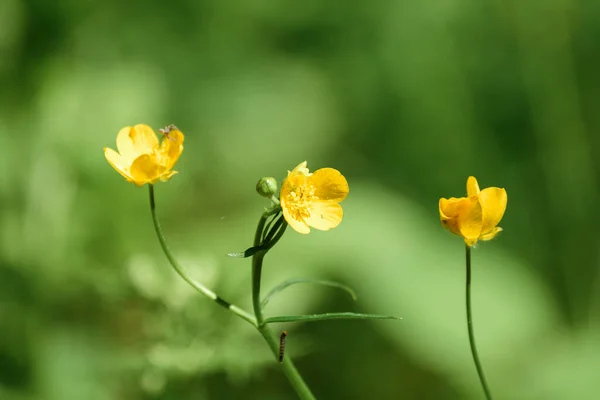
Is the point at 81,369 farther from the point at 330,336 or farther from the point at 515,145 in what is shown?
the point at 515,145

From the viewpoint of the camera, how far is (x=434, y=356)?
2471mm

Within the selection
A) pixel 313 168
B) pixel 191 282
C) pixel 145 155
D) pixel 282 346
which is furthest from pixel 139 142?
pixel 313 168

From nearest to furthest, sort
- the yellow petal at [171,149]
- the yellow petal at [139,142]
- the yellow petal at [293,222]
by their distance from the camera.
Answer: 1. the yellow petal at [293,222]
2. the yellow petal at [171,149]
3. the yellow petal at [139,142]

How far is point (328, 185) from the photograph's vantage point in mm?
1292

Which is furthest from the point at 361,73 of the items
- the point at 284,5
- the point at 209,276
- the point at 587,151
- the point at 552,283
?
the point at 209,276

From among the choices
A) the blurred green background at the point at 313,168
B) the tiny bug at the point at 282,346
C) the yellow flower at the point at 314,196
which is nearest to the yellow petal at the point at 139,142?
the yellow flower at the point at 314,196

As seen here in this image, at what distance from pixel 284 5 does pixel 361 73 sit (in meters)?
0.61

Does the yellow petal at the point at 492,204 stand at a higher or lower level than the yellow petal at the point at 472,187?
lower

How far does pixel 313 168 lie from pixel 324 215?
1965mm

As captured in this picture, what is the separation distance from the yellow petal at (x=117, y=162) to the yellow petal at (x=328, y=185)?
30cm

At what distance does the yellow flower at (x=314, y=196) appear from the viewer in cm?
123

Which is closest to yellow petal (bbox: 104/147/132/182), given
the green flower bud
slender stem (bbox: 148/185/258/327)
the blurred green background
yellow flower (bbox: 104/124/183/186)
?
yellow flower (bbox: 104/124/183/186)

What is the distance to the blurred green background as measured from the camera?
2197mm

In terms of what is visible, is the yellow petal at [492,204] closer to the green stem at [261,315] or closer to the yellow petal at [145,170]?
the green stem at [261,315]
